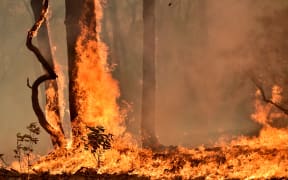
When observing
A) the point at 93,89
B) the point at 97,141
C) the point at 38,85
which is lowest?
the point at 97,141

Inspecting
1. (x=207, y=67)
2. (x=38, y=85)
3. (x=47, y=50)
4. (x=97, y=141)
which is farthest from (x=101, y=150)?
(x=207, y=67)

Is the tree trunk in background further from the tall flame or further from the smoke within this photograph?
the smoke

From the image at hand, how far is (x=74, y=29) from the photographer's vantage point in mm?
12039

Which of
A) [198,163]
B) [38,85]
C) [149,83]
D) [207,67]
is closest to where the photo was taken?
[198,163]

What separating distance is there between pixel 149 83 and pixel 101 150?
5.68 metres

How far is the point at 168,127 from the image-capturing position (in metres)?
32.1

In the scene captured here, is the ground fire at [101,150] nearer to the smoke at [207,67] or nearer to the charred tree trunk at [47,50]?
the charred tree trunk at [47,50]

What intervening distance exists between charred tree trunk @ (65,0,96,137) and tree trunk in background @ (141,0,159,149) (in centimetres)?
347

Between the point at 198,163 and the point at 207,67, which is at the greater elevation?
the point at 207,67

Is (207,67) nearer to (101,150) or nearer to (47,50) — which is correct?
(47,50)

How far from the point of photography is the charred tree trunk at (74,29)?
1195 cm

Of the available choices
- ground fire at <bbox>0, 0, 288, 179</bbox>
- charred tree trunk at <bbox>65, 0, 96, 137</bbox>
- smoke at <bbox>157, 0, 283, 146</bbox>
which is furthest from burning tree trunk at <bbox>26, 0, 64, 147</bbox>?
smoke at <bbox>157, 0, 283, 146</bbox>

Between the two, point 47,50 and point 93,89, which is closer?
point 93,89

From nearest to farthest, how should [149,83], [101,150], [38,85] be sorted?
[101,150]
[38,85]
[149,83]
